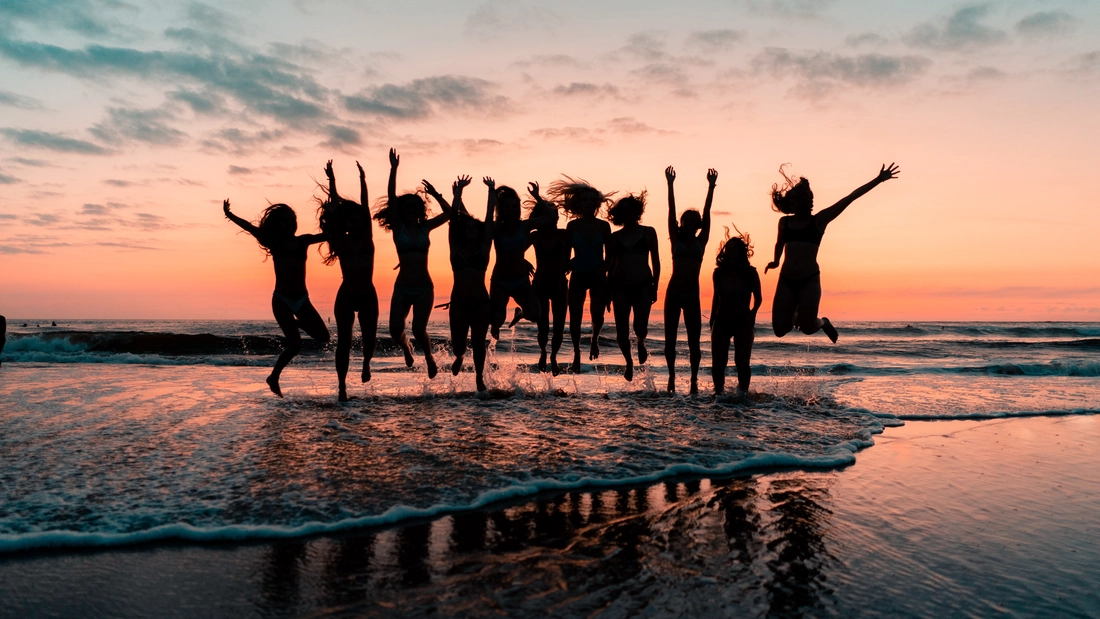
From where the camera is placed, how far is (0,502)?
4758 mm

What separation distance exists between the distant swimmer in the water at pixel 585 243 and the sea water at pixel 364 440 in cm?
161

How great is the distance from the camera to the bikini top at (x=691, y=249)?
1013cm

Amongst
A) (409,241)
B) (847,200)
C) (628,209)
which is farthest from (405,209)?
(847,200)

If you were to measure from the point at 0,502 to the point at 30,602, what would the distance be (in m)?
2.06

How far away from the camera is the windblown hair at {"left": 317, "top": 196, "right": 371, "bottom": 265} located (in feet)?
30.5

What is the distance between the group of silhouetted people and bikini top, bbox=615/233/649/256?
16mm

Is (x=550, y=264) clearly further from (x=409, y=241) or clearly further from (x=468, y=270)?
(x=409, y=241)

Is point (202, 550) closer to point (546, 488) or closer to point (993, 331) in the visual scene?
point (546, 488)

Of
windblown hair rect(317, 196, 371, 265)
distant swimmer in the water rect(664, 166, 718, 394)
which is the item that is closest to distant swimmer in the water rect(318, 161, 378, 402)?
windblown hair rect(317, 196, 371, 265)

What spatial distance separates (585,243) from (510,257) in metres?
1.29

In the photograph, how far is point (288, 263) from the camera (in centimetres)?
917

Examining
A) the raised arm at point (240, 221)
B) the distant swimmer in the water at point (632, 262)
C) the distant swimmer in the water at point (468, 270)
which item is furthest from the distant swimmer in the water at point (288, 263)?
the distant swimmer in the water at point (632, 262)

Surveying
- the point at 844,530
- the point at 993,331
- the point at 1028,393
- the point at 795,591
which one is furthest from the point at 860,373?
the point at 993,331

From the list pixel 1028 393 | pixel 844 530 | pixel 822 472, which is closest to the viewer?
pixel 844 530
